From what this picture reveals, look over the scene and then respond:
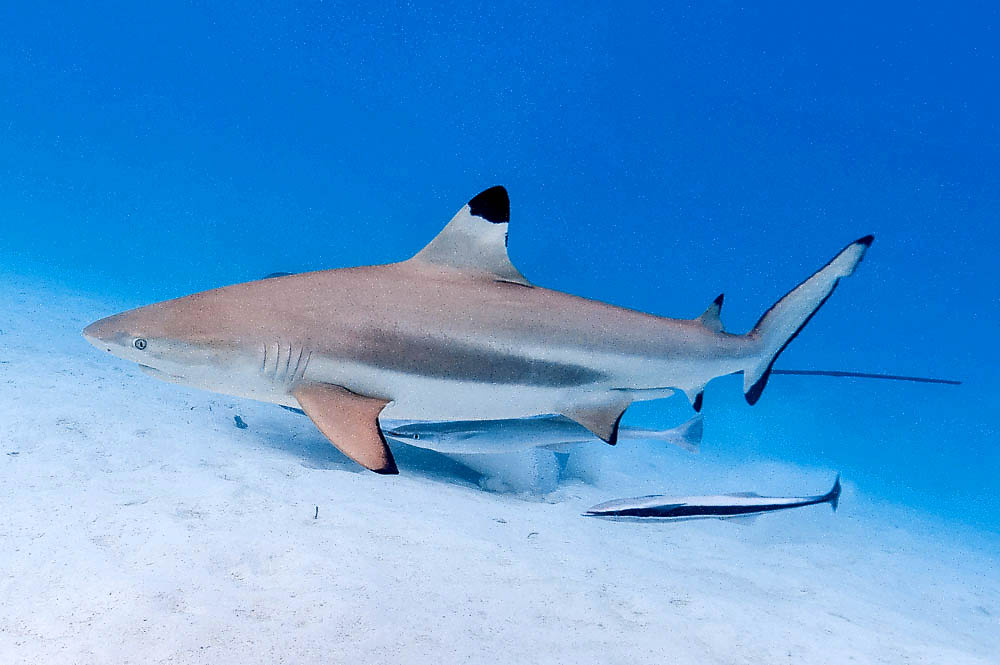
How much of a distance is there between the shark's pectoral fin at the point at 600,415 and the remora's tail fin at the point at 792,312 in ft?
3.22

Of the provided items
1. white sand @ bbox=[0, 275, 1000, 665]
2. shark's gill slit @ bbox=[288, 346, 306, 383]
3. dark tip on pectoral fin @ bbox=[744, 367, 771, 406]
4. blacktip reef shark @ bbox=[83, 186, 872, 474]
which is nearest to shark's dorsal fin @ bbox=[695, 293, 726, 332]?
blacktip reef shark @ bbox=[83, 186, 872, 474]

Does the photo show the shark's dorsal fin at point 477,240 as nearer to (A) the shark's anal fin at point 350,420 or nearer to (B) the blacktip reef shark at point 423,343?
(B) the blacktip reef shark at point 423,343

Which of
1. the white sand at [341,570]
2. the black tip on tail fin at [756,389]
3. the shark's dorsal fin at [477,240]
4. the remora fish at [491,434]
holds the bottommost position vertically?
the white sand at [341,570]

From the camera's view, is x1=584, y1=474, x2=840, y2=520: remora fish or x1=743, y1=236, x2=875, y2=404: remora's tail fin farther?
x1=584, y1=474, x2=840, y2=520: remora fish

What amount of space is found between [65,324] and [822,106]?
5173 centimetres

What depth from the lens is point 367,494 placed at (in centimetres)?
452

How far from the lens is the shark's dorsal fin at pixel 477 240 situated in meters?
2.54

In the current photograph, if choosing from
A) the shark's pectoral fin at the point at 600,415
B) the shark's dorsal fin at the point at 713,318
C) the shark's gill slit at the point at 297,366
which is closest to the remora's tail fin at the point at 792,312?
the shark's dorsal fin at the point at 713,318

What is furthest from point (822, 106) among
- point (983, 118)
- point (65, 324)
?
point (65, 324)

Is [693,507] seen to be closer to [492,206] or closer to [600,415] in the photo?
[600,415]

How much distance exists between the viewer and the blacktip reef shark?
2.10 metres

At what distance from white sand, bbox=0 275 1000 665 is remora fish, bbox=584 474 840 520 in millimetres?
515

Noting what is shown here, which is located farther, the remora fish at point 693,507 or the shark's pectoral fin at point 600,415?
the remora fish at point 693,507

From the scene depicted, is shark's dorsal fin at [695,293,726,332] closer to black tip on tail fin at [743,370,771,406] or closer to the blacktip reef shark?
the blacktip reef shark
